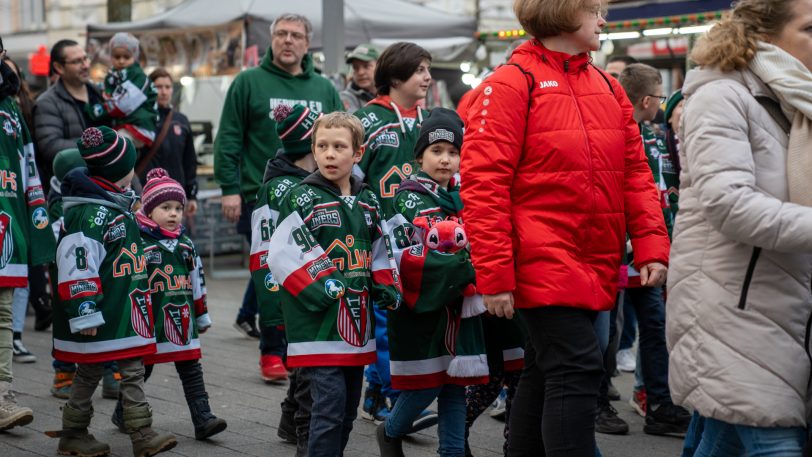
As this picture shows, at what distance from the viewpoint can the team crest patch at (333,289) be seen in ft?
15.6

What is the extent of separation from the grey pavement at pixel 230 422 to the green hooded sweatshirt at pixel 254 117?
1.27m

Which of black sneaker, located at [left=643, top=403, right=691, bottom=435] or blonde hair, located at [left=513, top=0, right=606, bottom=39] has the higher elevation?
blonde hair, located at [left=513, top=0, right=606, bottom=39]

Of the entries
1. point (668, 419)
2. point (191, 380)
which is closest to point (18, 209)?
point (191, 380)

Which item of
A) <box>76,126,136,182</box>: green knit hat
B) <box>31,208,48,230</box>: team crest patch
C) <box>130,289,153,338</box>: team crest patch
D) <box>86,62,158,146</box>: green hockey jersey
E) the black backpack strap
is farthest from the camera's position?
<box>86,62,158,146</box>: green hockey jersey

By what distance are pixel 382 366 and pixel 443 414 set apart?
1.15 m

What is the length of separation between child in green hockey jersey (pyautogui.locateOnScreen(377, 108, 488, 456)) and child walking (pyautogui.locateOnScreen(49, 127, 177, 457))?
4.20ft

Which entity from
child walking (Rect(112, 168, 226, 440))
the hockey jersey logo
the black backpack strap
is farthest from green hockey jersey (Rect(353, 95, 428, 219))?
the black backpack strap

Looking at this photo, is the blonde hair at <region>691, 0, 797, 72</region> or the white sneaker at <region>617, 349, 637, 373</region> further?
the white sneaker at <region>617, 349, 637, 373</region>

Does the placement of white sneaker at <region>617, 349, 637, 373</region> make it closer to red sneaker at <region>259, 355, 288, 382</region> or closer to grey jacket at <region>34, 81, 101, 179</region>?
red sneaker at <region>259, 355, 288, 382</region>

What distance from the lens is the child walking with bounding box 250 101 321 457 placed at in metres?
5.27

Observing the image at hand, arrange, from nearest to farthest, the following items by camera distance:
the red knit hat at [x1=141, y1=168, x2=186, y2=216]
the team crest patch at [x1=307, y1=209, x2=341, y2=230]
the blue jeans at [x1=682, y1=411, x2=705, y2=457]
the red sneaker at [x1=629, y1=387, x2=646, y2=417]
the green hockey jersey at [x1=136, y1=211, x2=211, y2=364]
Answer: the blue jeans at [x1=682, y1=411, x2=705, y2=457] < the team crest patch at [x1=307, y1=209, x2=341, y2=230] < the green hockey jersey at [x1=136, y1=211, x2=211, y2=364] < the red knit hat at [x1=141, y1=168, x2=186, y2=216] < the red sneaker at [x1=629, y1=387, x2=646, y2=417]

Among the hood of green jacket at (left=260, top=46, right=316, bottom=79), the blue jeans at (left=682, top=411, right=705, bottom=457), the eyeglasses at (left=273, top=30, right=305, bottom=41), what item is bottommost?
the blue jeans at (left=682, top=411, right=705, bottom=457)

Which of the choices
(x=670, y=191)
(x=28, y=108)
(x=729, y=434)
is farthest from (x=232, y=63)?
(x=729, y=434)

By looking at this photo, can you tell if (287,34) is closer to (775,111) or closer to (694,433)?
(694,433)
